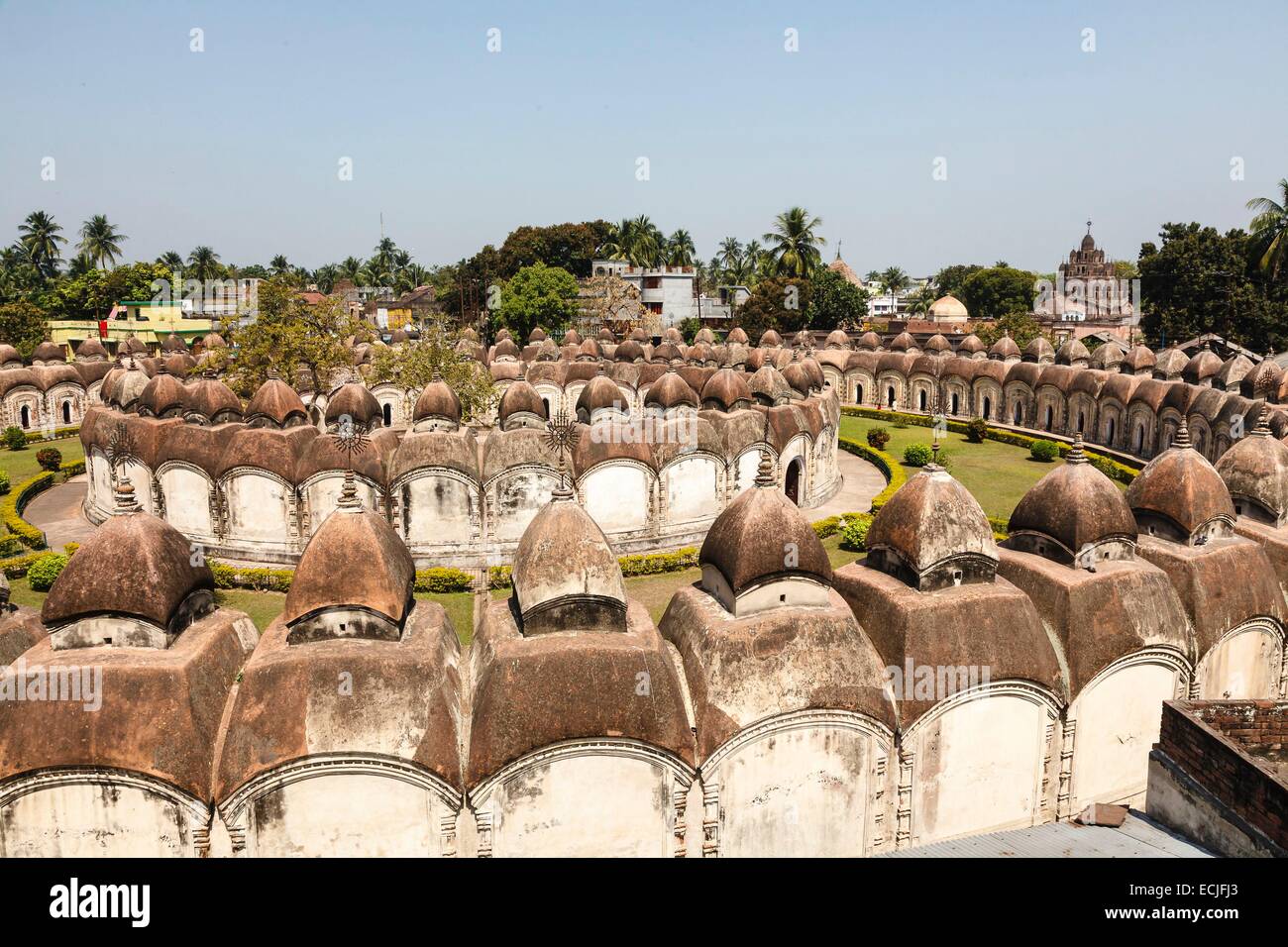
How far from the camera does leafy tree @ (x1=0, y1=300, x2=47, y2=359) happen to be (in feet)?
205

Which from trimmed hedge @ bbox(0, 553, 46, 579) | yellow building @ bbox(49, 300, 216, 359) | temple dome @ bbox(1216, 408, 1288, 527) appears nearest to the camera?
temple dome @ bbox(1216, 408, 1288, 527)

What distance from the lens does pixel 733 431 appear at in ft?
106

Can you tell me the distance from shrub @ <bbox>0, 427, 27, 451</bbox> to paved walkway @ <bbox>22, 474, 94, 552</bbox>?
10323 millimetres

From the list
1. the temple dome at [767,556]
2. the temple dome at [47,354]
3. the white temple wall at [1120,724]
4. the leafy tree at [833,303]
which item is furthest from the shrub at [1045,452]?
the temple dome at [47,354]

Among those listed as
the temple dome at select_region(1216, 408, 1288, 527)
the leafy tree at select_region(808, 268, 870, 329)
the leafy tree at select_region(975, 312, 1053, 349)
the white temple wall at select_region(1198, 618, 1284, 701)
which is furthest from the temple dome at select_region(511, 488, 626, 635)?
the leafy tree at select_region(808, 268, 870, 329)

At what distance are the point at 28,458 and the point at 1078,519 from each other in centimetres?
4834

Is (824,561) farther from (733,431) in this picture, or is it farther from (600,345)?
(600,345)

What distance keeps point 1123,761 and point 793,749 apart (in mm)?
6658

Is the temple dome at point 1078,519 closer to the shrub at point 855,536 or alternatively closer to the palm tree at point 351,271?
the shrub at point 855,536

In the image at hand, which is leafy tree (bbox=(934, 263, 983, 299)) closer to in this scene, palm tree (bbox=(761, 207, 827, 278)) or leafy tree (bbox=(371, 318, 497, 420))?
palm tree (bbox=(761, 207, 827, 278))

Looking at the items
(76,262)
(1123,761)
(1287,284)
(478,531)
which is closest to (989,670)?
(1123,761)

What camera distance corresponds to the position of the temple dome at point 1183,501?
17.9 meters

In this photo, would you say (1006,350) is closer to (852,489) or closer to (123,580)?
(852,489)

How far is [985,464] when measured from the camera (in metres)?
44.0
